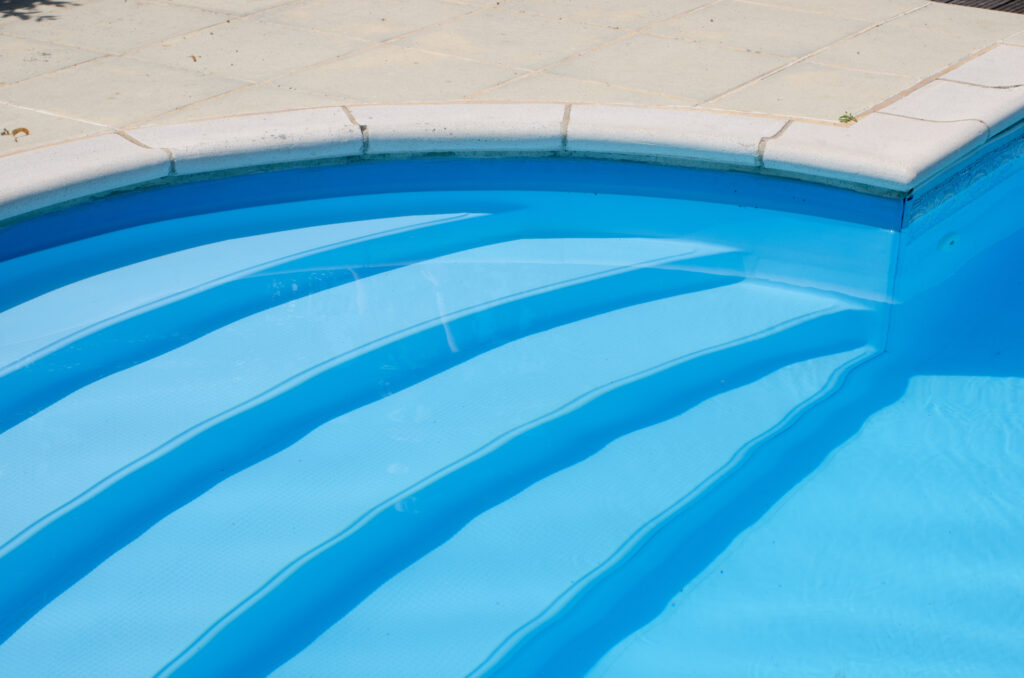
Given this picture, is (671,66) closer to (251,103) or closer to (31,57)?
(251,103)

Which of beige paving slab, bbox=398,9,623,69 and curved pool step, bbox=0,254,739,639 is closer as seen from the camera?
curved pool step, bbox=0,254,739,639

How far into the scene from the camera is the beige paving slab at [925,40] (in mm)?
4505

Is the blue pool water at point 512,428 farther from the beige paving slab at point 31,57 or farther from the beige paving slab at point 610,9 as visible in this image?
the beige paving slab at point 610,9

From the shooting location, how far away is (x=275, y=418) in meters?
3.01

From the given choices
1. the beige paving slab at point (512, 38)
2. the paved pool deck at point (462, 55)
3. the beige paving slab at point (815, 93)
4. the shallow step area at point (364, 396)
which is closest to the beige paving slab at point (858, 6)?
the paved pool deck at point (462, 55)

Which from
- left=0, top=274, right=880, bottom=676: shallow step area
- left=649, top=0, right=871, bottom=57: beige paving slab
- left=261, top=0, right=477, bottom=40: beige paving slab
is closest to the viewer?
left=0, top=274, right=880, bottom=676: shallow step area

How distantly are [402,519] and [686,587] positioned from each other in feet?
2.46

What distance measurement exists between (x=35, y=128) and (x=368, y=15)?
1.94 m

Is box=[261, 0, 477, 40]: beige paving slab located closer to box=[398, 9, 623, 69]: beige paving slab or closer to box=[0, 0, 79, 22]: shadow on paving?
box=[398, 9, 623, 69]: beige paving slab

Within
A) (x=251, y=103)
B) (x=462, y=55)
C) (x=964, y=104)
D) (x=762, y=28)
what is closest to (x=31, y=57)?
(x=251, y=103)

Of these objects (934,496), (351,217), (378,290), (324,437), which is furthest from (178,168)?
(934,496)

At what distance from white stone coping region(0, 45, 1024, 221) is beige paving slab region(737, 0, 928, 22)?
129cm

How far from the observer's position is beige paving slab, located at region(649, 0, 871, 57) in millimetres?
4805

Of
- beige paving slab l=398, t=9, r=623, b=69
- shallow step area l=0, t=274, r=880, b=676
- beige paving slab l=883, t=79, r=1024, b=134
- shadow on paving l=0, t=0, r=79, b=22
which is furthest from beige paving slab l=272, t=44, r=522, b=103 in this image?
shadow on paving l=0, t=0, r=79, b=22
